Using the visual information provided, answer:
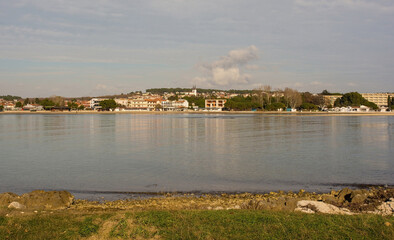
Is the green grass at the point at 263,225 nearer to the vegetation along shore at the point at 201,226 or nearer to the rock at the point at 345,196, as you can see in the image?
the vegetation along shore at the point at 201,226

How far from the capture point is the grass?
7.00 meters

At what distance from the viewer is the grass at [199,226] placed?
7.00 meters

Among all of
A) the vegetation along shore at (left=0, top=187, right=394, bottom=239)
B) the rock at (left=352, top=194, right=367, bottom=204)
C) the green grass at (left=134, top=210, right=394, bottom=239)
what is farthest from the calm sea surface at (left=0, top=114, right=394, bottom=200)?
the green grass at (left=134, top=210, right=394, bottom=239)

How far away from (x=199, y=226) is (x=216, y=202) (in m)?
5.06

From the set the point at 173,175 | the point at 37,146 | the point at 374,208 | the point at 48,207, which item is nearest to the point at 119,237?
the point at 48,207

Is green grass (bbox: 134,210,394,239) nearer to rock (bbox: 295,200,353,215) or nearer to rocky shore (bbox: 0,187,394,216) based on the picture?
rock (bbox: 295,200,353,215)

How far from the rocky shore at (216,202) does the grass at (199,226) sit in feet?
7.48

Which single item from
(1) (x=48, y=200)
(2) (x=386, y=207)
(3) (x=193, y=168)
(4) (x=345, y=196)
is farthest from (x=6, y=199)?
(2) (x=386, y=207)

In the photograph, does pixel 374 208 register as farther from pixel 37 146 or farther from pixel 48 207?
pixel 37 146

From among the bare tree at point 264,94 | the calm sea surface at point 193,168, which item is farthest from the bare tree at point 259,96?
the calm sea surface at point 193,168

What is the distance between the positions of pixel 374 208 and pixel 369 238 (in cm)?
447

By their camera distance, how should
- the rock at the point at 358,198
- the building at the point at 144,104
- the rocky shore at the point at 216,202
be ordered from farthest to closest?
the building at the point at 144,104, the rock at the point at 358,198, the rocky shore at the point at 216,202

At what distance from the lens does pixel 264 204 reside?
1034 cm

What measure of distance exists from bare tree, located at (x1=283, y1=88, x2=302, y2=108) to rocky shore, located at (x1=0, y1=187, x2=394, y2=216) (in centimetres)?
13045
